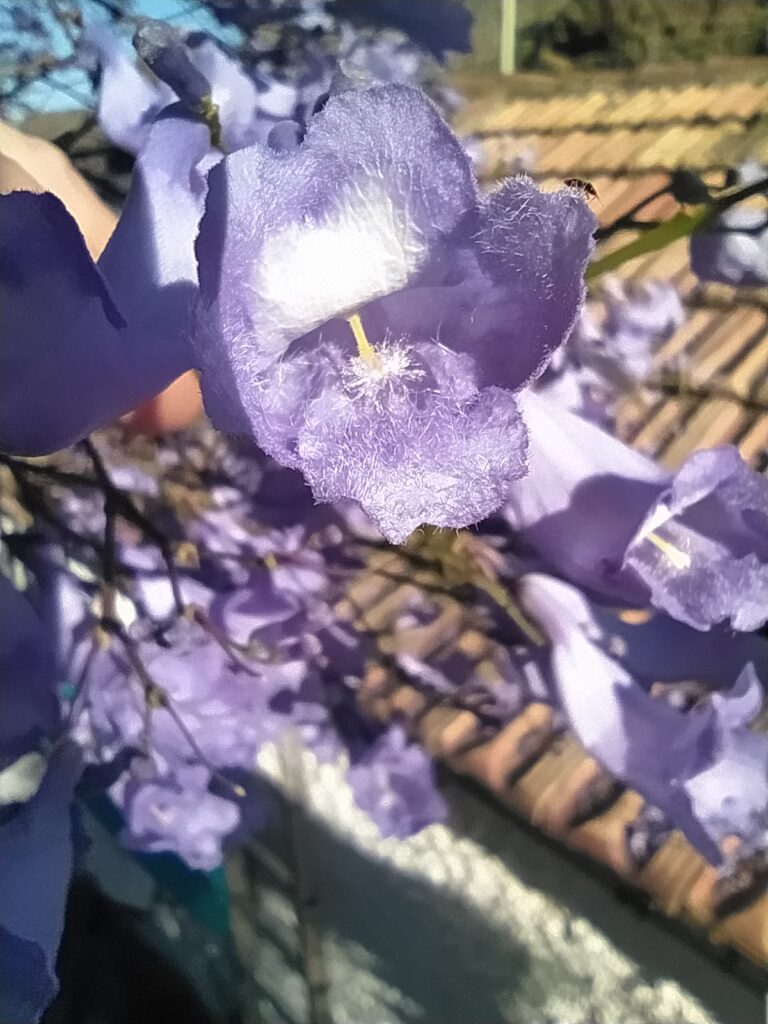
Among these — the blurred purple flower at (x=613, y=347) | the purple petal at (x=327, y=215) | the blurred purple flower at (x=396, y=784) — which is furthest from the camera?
the blurred purple flower at (x=396, y=784)

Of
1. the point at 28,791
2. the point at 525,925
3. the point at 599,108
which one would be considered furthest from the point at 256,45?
the point at 525,925

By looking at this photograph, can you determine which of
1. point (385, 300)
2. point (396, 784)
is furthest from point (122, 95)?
point (396, 784)

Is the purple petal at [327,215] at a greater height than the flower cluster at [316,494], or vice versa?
the purple petal at [327,215]

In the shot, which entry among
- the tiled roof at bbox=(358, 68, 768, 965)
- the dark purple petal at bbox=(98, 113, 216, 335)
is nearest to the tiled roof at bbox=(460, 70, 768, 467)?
the tiled roof at bbox=(358, 68, 768, 965)

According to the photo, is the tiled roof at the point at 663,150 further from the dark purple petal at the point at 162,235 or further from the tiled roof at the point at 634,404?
the dark purple petal at the point at 162,235

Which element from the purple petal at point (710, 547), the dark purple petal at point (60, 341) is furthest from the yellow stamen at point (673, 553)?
the dark purple petal at point (60, 341)

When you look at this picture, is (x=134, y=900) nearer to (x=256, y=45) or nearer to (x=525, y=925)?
(x=525, y=925)

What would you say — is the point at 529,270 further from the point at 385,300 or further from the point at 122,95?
the point at 122,95
